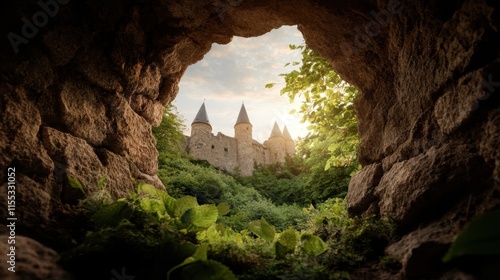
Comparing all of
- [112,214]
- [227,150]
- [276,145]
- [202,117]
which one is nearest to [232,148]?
[227,150]

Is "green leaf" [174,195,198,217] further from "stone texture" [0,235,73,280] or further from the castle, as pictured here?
the castle

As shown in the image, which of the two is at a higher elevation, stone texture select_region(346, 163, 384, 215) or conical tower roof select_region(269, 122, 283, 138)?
conical tower roof select_region(269, 122, 283, 138)

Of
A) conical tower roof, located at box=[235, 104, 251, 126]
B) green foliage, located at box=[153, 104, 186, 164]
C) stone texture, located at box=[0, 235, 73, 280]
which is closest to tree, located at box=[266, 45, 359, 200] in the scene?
stone texture, located at box=[0, 235, 73, 280]

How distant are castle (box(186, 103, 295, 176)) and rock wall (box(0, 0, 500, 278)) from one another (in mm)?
29864

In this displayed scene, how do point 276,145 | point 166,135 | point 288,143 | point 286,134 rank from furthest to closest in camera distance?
point 286,134 < point 288,143 < point 276,145 < point 166,135

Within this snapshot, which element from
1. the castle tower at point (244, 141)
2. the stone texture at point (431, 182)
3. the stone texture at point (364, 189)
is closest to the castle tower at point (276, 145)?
the castle tower at point (244, 141)

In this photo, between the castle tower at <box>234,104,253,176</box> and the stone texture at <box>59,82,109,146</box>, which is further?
the castle tower at <box>234,104,253,176</box>

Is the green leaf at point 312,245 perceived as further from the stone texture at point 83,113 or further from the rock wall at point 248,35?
the stone texture at point 83,113

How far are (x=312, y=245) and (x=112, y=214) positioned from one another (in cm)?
212

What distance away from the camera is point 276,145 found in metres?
46.8

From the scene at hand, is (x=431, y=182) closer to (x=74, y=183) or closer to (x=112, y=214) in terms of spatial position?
(x=112, y=214)

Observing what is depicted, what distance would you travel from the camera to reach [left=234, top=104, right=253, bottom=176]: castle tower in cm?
3794

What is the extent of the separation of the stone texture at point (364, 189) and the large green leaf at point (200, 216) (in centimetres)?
201

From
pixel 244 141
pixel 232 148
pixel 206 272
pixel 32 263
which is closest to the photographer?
pixel 32 263
